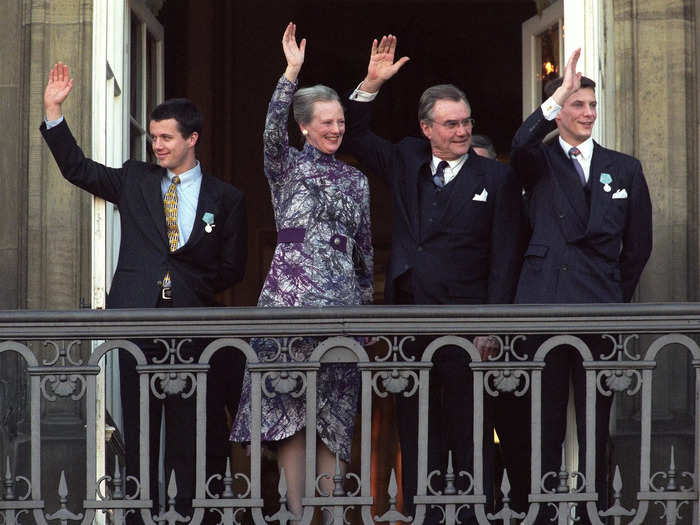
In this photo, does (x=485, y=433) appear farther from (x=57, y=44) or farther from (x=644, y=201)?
(x=57, y=44)

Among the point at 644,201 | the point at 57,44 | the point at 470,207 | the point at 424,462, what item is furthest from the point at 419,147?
the point at 57,44

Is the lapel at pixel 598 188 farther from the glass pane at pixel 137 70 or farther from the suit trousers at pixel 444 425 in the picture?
the glass pane at pixel 137 70

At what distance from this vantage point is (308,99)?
6941 mm

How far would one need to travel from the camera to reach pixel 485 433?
6926 mm

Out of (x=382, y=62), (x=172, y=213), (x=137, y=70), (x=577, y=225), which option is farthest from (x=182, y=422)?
(x=137, y=70)

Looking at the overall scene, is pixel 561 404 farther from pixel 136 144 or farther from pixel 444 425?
pixel 136 144

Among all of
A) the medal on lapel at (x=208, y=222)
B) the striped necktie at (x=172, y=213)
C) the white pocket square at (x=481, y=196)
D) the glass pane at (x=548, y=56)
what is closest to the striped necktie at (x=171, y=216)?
the striped necktie at (x=172, y=213)

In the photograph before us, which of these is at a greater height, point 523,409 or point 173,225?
point 173,225

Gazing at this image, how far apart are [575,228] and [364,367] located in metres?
1.11

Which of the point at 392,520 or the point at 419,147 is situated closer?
the point at 392,520

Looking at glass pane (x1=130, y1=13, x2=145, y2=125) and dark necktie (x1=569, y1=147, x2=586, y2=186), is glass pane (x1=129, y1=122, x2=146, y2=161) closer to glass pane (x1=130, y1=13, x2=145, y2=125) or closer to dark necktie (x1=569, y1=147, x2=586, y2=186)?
glass pane (x1=130, y1=13, x2=145, y2=125)

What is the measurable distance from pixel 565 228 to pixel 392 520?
1426 mm

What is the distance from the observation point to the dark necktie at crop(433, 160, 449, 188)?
7.07m

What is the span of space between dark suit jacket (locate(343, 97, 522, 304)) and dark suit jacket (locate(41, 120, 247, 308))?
2.32 ft
